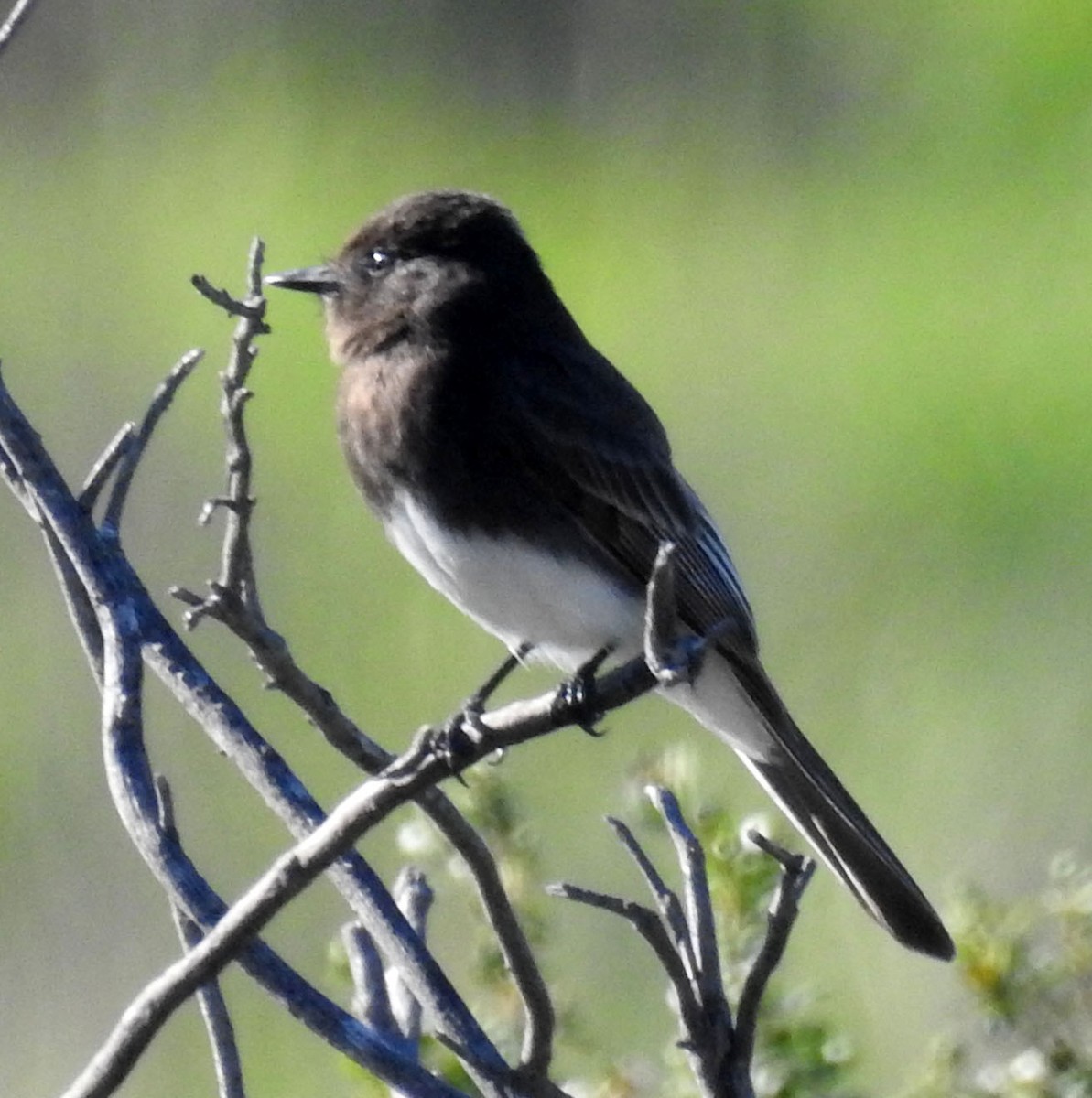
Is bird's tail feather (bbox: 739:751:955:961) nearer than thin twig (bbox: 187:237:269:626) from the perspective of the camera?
No

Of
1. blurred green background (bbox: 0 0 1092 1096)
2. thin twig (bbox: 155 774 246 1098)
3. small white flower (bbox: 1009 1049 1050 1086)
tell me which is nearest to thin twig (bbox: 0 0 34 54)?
thin twig (bbox: 155 774 246 1098)

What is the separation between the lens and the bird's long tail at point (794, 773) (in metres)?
2.40

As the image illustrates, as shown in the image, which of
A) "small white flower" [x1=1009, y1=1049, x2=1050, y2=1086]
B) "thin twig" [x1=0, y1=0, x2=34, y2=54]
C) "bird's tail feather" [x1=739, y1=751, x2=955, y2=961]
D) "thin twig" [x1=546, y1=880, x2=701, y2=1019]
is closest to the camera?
"thin twig" [x1=546, y1=880, x2=701, y2=1019]

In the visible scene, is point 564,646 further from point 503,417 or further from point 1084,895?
point 1084,895

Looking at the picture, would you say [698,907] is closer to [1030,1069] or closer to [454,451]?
[1030,1069]

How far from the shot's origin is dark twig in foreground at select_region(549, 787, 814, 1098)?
1.45 m

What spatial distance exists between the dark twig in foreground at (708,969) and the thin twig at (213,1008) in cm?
24

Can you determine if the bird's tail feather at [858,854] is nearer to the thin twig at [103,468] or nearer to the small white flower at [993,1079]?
the small white flower at [993,1079]

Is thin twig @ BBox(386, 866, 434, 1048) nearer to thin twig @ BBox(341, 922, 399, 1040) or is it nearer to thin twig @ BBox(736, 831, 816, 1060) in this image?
thin twig @ BBox(341, 922, 399, 1040)

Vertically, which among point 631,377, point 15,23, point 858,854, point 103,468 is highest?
point 15,23

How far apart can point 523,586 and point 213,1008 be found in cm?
81

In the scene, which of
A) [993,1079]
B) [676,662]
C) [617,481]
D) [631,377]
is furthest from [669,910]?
[631,377]

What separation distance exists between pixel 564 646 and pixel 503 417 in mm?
238

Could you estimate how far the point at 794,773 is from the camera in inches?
99.4
